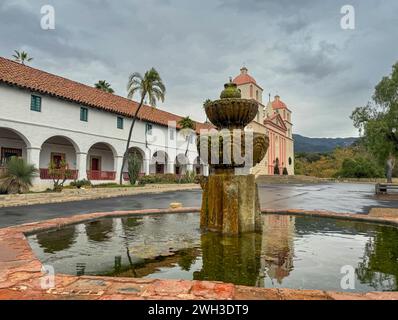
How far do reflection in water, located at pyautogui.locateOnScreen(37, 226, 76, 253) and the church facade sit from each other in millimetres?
39654

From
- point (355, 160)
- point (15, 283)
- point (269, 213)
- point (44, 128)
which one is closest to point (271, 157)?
point (355, 160)

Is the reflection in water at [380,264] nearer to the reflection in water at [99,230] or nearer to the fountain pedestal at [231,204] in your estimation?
the fountain pedestal at [231,204]

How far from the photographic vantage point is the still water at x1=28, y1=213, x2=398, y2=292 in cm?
360

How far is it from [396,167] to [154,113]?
4990cm

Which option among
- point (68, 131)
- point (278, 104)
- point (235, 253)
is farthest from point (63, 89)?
point (278, 104)

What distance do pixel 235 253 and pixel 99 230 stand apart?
3392mm

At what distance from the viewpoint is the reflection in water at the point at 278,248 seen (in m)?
3.81

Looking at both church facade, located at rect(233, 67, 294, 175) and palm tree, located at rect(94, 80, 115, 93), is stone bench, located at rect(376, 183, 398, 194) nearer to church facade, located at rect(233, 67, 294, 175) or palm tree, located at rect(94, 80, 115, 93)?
church facade, located at rect(233, 67, 294, 175)

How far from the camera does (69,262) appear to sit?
414cm

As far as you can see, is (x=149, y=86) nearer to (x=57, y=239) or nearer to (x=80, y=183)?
(x=80, y=183)

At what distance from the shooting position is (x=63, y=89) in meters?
22.2

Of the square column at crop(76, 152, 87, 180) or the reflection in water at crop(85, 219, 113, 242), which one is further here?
the square column at crop(76, 152, 87, 180)

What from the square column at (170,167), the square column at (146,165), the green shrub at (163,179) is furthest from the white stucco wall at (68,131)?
the green shrub at (163,179)

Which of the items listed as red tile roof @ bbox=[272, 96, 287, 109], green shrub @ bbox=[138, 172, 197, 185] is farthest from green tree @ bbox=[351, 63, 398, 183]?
red tile roof @ bbox=[272, 96, 287, 109]
